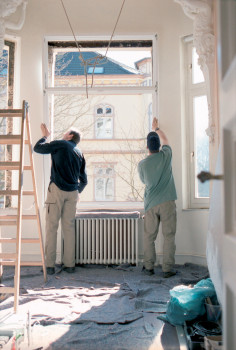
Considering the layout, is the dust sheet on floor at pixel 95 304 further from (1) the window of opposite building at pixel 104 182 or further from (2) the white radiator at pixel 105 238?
(1) the window of opposite building at pixel 104 182

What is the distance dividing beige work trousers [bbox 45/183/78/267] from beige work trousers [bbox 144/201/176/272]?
85 centimetres

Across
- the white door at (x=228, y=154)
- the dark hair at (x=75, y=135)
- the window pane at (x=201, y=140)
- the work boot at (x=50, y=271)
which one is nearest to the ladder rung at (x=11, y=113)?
the dark hair at (x=75, y=135)

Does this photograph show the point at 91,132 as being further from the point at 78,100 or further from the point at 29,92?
the point at 29,92

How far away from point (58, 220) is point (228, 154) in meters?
3.56

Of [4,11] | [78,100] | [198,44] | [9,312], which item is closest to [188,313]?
[9,312]

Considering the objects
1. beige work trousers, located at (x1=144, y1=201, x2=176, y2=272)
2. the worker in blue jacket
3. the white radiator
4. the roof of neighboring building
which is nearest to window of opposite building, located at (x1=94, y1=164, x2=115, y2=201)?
the white radiator

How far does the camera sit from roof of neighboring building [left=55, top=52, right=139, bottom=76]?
4.98 metres

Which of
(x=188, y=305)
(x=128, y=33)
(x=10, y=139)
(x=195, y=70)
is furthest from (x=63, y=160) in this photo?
(x=188, y=305)

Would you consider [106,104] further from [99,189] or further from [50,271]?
[50,271]

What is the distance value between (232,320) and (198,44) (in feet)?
11.4

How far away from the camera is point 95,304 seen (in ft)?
10.5

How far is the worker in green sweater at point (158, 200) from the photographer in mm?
4156

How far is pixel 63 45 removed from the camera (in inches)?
199

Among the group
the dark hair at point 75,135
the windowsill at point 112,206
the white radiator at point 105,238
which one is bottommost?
the white radiator at point 105,238
